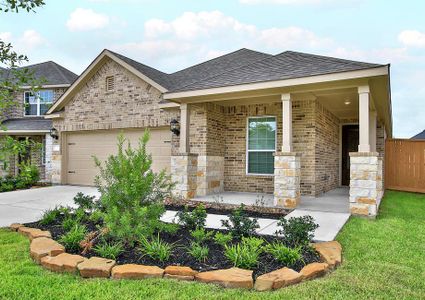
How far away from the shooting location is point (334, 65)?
22.9 ft

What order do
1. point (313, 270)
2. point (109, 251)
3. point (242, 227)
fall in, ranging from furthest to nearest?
point (242, 227)
point (109, 251)
point (313, 270)

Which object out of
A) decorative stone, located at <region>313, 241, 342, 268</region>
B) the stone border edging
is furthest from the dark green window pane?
the stone border edging

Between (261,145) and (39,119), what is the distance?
11.8 m

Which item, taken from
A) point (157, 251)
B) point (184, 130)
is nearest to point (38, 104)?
point (184, 130)

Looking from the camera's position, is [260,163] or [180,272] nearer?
[180,272]

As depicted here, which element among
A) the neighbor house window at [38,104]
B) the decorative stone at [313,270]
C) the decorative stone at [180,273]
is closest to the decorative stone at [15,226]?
the decorative stone at [180,273]

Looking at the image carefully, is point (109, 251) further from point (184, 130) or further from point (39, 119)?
point (39, 119)

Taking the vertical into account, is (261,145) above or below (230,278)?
above

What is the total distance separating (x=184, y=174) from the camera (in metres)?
8.66

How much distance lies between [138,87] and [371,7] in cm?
809

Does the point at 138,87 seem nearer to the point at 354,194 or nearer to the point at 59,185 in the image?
the point at 59,185

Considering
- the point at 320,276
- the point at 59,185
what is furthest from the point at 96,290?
the point at 59,185

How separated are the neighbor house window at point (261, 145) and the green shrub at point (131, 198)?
18.4 feet

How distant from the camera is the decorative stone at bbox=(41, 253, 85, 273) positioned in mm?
3245
